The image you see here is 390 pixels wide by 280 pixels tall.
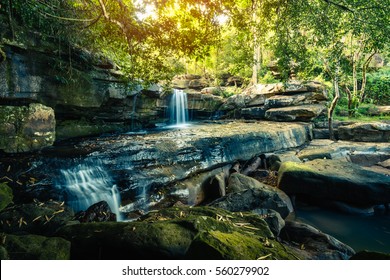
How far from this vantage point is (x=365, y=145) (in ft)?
32.7

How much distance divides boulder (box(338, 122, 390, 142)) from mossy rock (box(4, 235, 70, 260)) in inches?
494

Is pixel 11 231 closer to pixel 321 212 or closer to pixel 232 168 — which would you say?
pixel 232 168

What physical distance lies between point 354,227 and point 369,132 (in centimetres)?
715

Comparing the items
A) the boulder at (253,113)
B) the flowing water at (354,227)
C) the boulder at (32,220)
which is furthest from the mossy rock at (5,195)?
the boulder at (253,113)

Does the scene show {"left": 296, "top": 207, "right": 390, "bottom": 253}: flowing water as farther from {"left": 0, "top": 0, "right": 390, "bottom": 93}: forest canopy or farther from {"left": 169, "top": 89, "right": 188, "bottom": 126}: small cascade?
{"left": 169, "top": 89, "right": 188, "bottom": 126}: small cascade

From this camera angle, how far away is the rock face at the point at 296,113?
40.5 ft

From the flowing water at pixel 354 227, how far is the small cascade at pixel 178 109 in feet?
30.1

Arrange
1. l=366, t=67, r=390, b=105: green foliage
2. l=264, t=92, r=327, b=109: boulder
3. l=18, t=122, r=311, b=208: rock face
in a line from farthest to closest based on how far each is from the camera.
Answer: l=366, t=67, r=390, b=105: green foliage → l=264, t=92, r=327, b=109: boulder → l=18, t=122, r=311, b=208: rock face

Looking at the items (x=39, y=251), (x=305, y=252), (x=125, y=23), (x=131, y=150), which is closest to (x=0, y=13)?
(x=125, y=23)

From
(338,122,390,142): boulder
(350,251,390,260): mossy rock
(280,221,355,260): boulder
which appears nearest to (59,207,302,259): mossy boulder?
(350,251,390,260): mossy rock

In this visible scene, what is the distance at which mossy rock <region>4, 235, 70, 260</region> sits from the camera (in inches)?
86.5

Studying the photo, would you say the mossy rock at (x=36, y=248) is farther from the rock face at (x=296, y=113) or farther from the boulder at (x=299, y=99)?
the boulder at (x=299, y=99)

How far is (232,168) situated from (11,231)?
619 cm

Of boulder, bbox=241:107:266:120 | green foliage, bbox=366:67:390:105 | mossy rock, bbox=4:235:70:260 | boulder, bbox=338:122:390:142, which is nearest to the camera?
mossy rock, bbox=4:235:70:260
